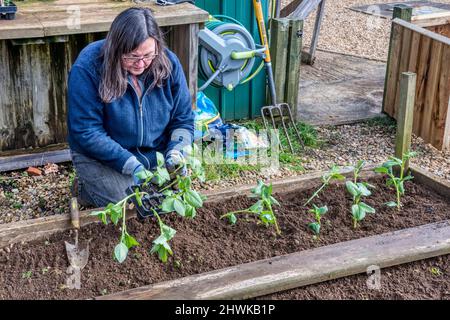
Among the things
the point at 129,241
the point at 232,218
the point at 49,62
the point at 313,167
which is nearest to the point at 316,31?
the point at 313,167

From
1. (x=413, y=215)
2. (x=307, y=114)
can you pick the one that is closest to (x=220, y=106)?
(x=307, y=114)

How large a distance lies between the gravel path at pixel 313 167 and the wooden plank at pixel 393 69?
0.17 m

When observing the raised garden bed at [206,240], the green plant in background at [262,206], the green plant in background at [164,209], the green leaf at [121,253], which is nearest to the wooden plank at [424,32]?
the raised garden bed at [206,240]

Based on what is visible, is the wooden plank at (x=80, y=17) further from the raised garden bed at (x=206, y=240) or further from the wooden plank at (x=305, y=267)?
the wooden plank at (x=305, y=267)

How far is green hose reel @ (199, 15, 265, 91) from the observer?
5504 mm

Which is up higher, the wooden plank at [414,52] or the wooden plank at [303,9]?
the wooden plank at [303,9]

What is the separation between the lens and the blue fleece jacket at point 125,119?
3609 millimetres

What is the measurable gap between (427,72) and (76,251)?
12.2ft

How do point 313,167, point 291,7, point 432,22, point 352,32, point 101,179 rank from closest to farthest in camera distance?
point 101,179
point 313,167
point 432,22
point 291,7
point 352,32

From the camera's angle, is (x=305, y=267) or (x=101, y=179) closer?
(x=305, y=267)

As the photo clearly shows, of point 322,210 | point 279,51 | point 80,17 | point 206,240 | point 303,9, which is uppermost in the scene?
point 80,17

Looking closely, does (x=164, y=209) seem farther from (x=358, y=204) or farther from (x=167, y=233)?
(x=358, y=204)

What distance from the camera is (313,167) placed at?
5.39m
